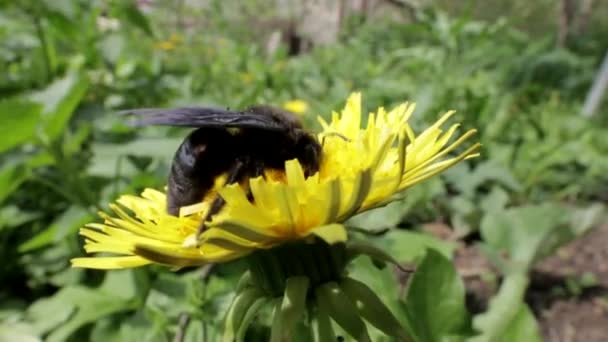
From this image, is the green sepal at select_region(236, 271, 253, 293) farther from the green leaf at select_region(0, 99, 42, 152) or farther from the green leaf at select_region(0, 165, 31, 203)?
the green leaf at select_region(0, 165, 31, 203)

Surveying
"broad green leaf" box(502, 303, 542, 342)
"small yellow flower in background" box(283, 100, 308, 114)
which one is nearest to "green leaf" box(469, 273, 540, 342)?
"broad green leaf" box(502, 303, 542, 342)

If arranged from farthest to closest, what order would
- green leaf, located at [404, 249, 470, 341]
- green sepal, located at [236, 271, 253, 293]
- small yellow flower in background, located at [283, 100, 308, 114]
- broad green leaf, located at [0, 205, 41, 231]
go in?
small yellow flower in background, located at [283, 100, 308, 114] → broad green leaf, located at [0, 205, 41, 231] → green leaf, located at [404, 249, 470, 341] → green sepal, located at [236, 271, 253, 293]

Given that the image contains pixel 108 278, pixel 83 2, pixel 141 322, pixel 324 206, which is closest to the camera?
pixel 324 206

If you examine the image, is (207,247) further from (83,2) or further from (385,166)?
(83,2)

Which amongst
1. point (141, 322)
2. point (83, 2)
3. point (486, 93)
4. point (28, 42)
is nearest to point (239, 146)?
point (141, 322)

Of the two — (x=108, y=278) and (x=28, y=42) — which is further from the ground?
(x=28, y=42)

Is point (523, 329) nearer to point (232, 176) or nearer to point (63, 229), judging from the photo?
point (232, 176)
